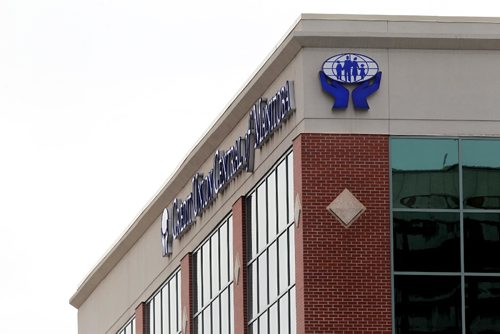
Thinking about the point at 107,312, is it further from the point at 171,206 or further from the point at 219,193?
the point at 219,193

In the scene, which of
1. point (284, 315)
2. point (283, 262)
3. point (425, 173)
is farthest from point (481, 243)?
point (284, 315)

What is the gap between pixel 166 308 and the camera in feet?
230

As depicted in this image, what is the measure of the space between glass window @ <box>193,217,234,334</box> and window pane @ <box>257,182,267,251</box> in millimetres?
2614

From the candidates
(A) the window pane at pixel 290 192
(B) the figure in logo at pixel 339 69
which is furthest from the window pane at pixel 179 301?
(B) the figure in logo at pixel 339 69

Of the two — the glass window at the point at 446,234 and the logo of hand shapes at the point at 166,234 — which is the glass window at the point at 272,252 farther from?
the logo of hand shapes at the point at 166,234

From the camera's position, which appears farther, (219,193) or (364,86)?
(219,193)

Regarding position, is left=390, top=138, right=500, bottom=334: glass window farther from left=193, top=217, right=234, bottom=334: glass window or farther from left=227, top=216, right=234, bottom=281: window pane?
left=193, top=217, right=234, bottom=334: glass window

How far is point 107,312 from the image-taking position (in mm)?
79062

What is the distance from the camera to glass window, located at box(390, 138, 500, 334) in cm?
5525

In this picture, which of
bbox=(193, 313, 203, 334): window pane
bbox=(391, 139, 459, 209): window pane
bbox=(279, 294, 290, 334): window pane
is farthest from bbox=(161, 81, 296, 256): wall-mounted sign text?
bbox=(279, 294, 290, 334): window pane

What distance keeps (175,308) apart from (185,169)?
4955mm

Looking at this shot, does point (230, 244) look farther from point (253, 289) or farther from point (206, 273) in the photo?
point (206, 273)

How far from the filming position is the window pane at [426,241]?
182 ft

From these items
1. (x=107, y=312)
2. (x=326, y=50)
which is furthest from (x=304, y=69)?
(x=107, y=312)
